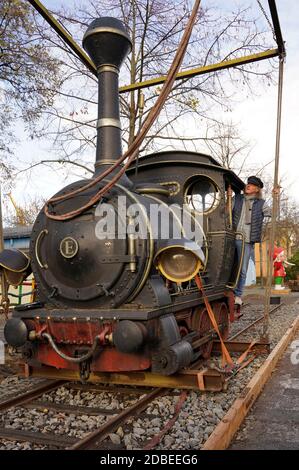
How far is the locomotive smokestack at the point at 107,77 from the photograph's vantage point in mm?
5152

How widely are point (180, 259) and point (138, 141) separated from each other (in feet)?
4.11

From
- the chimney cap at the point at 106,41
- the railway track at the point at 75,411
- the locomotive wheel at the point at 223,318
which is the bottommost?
the railway track at the point at 75,411

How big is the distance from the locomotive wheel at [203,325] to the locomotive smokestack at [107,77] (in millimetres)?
2355

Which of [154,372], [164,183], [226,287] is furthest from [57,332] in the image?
[226,287]

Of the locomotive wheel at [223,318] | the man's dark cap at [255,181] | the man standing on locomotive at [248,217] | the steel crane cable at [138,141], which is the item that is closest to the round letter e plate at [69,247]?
the steel crane cable at [138,141]

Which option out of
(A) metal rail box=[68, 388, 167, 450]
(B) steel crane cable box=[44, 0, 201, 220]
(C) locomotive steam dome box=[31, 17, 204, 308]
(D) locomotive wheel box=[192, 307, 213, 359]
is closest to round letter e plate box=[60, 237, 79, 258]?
(C) locomotive steam dome box=[31, 17, 204, 308]

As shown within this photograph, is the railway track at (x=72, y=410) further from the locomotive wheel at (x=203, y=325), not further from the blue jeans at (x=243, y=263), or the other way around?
the blue jeans at (x=243, y=263)

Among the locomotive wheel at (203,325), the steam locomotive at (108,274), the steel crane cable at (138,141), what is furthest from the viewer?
the locomotive wheel at (203,325)

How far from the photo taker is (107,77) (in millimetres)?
5238

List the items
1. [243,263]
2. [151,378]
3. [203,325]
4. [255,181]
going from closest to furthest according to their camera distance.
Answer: [151,378], [203,325], [255,181], [243,263]

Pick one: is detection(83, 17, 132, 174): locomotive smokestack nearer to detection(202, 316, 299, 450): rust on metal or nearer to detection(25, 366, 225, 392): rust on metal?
detection(25, 366, 225, 392): rust on metal

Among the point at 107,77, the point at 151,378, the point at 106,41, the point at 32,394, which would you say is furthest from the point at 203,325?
the point at 106,41

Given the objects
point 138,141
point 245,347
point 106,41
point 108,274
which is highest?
point 106,41

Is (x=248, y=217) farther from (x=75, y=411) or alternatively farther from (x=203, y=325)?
(x=75, y=411)
